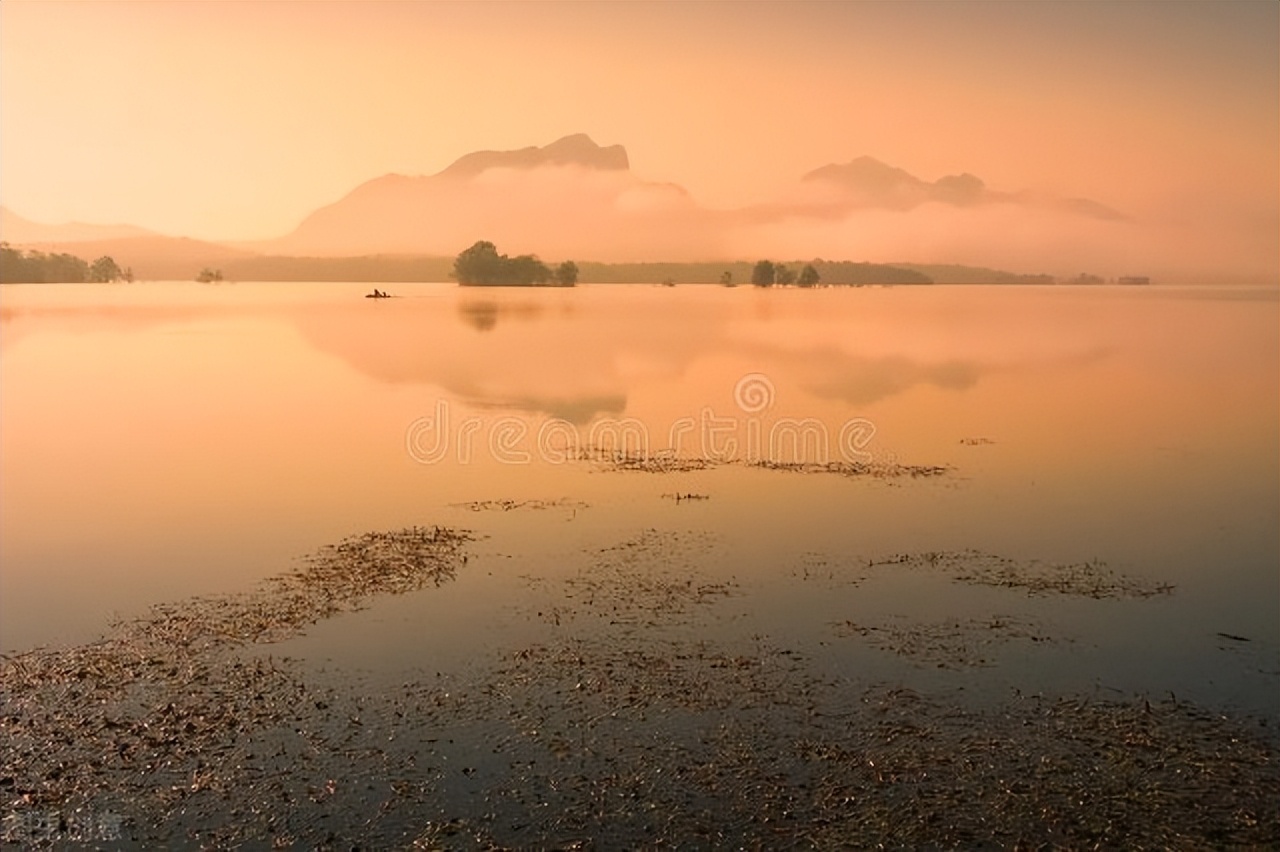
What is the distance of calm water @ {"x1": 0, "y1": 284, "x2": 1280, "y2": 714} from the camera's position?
72.8ft

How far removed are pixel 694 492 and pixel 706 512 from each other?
2.95m

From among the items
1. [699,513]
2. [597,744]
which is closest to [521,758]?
[597,744]

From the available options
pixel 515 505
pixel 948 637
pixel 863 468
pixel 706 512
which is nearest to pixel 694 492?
pixel 706 512

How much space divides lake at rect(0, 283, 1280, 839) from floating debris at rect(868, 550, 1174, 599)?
0.11m

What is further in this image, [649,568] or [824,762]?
[649,568]

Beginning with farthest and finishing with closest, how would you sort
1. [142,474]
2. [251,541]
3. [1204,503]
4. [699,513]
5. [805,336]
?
[805,336] → [142,474] → [1204,503] → [699,513] → [251,541]

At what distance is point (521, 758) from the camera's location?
643 inches

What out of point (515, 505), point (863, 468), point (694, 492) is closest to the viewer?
point (515, 505)

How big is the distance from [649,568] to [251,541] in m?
12.8

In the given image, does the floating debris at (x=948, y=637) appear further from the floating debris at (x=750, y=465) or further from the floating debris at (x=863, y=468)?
the floating debris at (x=750, y=465)

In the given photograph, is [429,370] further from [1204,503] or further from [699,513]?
[1204,503]

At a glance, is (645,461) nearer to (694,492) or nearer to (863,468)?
(694,492)

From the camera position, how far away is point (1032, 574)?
26.1m

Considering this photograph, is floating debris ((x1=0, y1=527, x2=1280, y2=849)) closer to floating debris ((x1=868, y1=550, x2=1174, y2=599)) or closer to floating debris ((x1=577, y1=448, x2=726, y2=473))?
floating debris ((x1=868, y1=550, x2=1174, y2=599))
